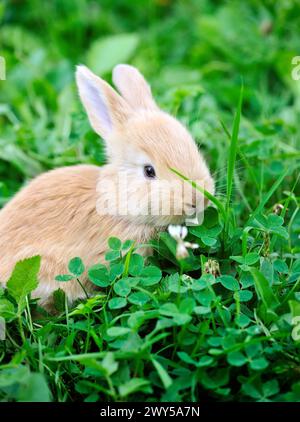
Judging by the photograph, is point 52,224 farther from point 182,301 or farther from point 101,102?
point 182,301

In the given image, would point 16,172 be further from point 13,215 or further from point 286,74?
point 286,74

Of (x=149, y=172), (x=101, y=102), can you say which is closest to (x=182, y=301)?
(x=149, y=172)

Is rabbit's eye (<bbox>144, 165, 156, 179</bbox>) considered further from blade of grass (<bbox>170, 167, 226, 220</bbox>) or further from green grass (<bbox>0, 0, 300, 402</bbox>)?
green grass (<bbox>0, 0, 300, 402</bbox>)

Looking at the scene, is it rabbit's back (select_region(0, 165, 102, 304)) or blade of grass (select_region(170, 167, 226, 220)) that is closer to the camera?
blade of grass (select_region(170, 167, 226, 220))

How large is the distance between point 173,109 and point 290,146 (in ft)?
2.78

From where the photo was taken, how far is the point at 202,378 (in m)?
2.53

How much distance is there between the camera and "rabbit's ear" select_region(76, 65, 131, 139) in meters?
3.49

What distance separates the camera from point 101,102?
359 cm

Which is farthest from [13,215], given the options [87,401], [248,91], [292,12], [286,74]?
[292,12]

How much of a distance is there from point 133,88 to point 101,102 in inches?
8.6

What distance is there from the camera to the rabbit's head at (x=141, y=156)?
3.13 metres

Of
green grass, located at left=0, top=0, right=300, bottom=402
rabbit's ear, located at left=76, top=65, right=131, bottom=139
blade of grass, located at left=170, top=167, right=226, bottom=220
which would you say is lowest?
green grass, located at left=0, top=0, right=300, bottom=402

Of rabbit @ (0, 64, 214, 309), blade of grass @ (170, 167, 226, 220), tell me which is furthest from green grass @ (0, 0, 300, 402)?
rabbit @ (0, 64, 214, 309)

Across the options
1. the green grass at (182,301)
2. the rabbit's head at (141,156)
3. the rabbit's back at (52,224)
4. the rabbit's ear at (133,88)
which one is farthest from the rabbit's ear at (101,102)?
the green grass at (182,301)
